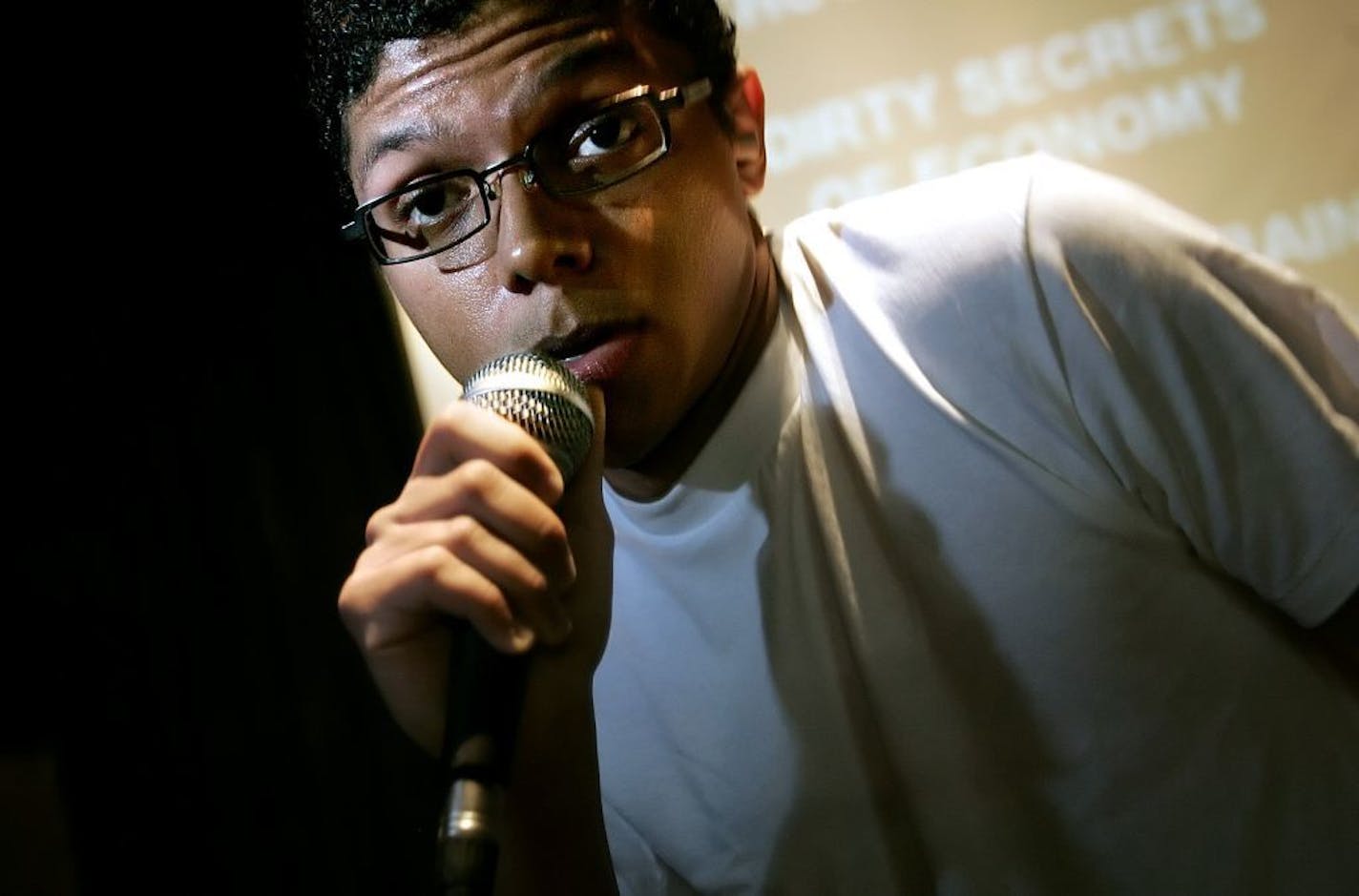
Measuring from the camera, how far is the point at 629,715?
48.6 inches

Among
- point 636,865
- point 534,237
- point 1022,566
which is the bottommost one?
point 636,865

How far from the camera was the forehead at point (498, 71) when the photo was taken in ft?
3.10

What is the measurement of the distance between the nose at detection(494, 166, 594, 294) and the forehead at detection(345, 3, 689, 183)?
6cm

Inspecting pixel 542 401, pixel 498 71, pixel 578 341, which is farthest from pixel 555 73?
pixel 542 401

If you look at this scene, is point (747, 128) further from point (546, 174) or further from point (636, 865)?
point (636, 865)

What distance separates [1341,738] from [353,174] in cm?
135

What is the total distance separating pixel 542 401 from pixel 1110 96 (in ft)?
4.83

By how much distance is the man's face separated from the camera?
93 centimetres

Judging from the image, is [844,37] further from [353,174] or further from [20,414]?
[20,414]

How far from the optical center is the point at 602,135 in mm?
977

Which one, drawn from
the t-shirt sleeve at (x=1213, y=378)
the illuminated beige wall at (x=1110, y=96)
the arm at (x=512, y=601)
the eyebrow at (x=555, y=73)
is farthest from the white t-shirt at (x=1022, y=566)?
the illuminated beige wall at (x=1110, y=96)

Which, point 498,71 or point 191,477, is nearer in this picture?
point 498,71

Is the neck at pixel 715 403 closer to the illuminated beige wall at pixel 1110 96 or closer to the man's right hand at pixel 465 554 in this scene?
the man's right hand at pixel 465 554

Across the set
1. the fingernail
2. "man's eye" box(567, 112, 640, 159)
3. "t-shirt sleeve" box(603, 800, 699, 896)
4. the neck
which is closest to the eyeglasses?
"man's eye" box(567, 112, 640, 159)
